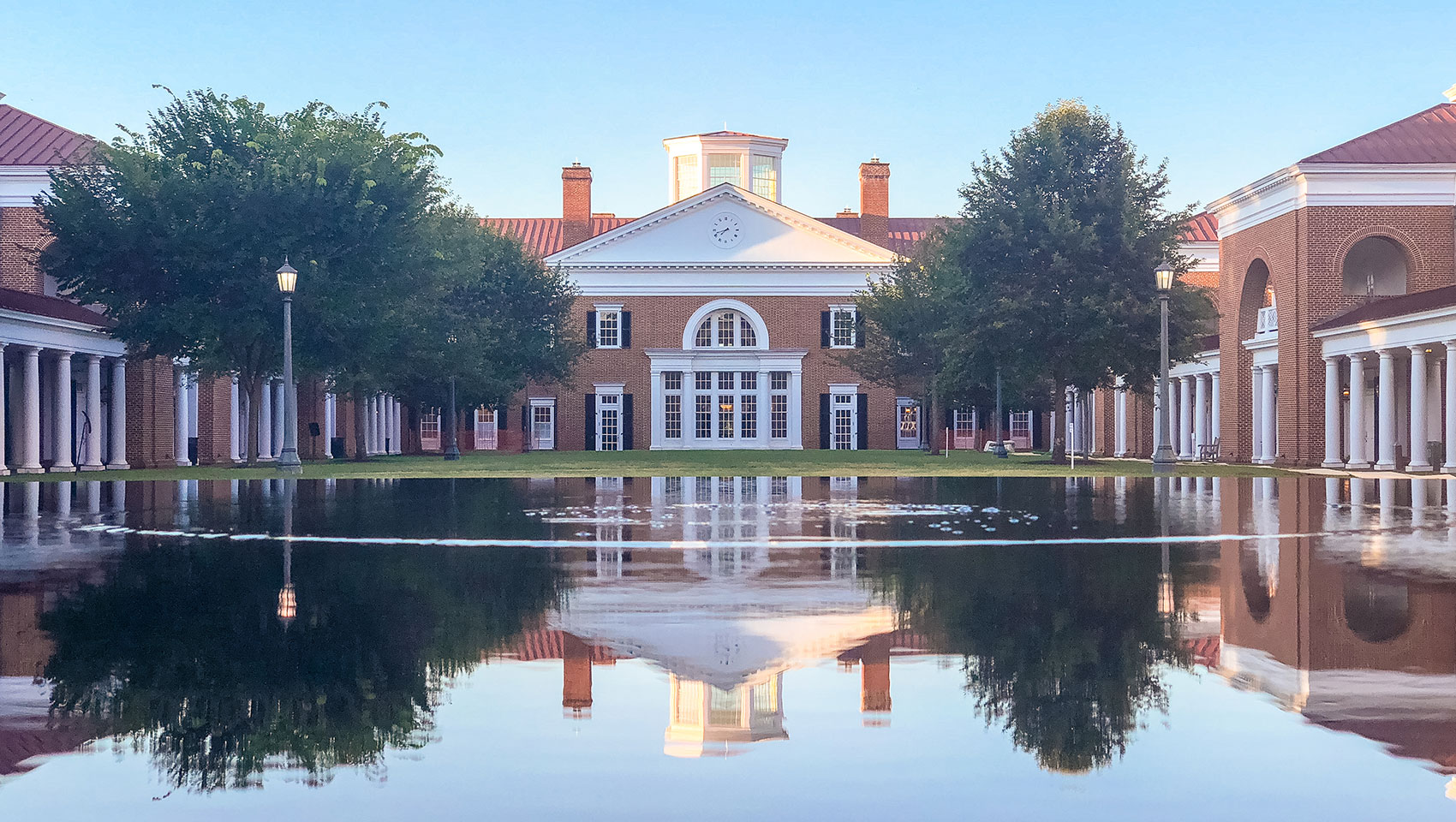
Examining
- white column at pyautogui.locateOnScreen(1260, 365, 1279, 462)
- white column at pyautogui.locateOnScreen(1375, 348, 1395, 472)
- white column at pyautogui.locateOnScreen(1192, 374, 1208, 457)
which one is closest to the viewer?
white column at pyautogui.locateOnScreen(1375, 348, 1395, 472)

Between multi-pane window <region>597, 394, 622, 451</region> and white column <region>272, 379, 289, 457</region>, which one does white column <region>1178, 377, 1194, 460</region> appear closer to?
multi-pane window <region>597, 394, 622, 451</region>

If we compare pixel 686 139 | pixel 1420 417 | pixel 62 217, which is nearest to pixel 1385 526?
pixel 1420 417

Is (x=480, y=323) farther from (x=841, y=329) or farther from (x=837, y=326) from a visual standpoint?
(x=841, y=329)

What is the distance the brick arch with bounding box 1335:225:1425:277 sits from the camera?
148ft

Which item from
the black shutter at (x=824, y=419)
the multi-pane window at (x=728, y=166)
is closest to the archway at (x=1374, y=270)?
the black shutter at (x=824, y=419)

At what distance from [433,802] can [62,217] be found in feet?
126

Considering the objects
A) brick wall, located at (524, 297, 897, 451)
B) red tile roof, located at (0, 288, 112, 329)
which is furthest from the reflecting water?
brick wall, located at (524, 297, 897, 451)

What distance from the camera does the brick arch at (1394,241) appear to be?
4509 cm

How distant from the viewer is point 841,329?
76062 mm

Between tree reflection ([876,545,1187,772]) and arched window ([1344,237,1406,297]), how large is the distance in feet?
127

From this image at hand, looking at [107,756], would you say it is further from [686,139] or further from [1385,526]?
[686,139]

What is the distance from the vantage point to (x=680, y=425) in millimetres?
76500

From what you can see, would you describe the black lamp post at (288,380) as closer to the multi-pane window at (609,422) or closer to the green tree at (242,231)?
the green tree at (242,231)

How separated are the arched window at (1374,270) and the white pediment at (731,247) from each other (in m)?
29.5
